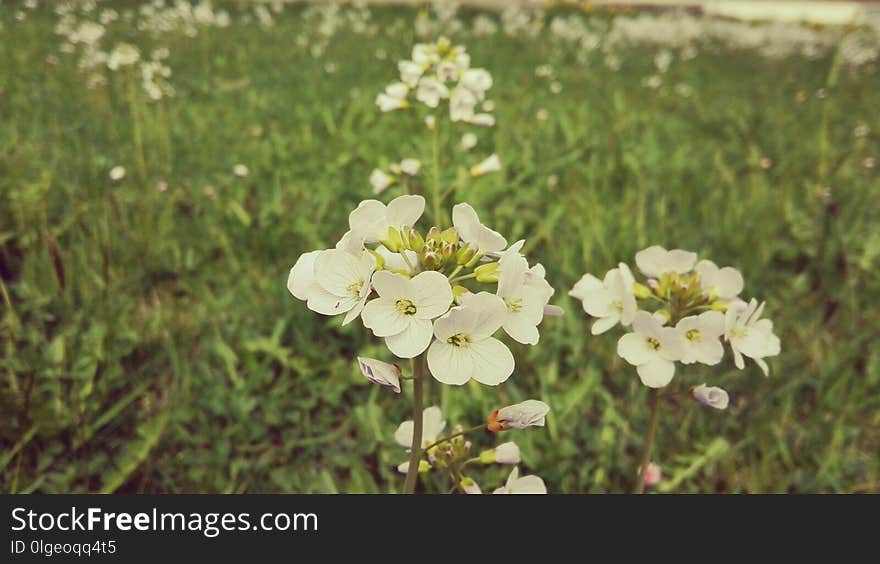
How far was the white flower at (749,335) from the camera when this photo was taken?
51.9 inches

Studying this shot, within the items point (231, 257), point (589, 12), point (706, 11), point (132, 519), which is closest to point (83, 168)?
point (231, 257)

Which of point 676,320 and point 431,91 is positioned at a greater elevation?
point 431,91

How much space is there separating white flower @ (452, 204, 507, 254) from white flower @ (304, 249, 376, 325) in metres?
0.17

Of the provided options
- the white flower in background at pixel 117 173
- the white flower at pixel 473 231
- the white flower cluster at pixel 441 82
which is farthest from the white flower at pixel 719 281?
the white flower in background at pixel 117 173

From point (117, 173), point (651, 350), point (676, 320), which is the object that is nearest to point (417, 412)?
point (651, 350)

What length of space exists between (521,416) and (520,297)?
0.67 feet

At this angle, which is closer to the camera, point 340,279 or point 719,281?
point 340,279

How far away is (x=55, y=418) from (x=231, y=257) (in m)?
1.08

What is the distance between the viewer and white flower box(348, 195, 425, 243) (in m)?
1.08

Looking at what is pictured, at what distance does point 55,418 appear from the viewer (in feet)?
6.03

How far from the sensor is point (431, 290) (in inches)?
38.8

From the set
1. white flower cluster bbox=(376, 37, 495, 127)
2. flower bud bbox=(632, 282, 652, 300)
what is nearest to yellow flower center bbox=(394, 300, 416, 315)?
flower bud bbox=(632, 282, 652, 300)

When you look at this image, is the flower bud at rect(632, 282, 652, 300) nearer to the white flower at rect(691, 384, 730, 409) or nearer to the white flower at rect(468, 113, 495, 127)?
the white flower at rect(691, 384, 730, 409)

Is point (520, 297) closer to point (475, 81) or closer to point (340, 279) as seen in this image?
point (340, 279)
